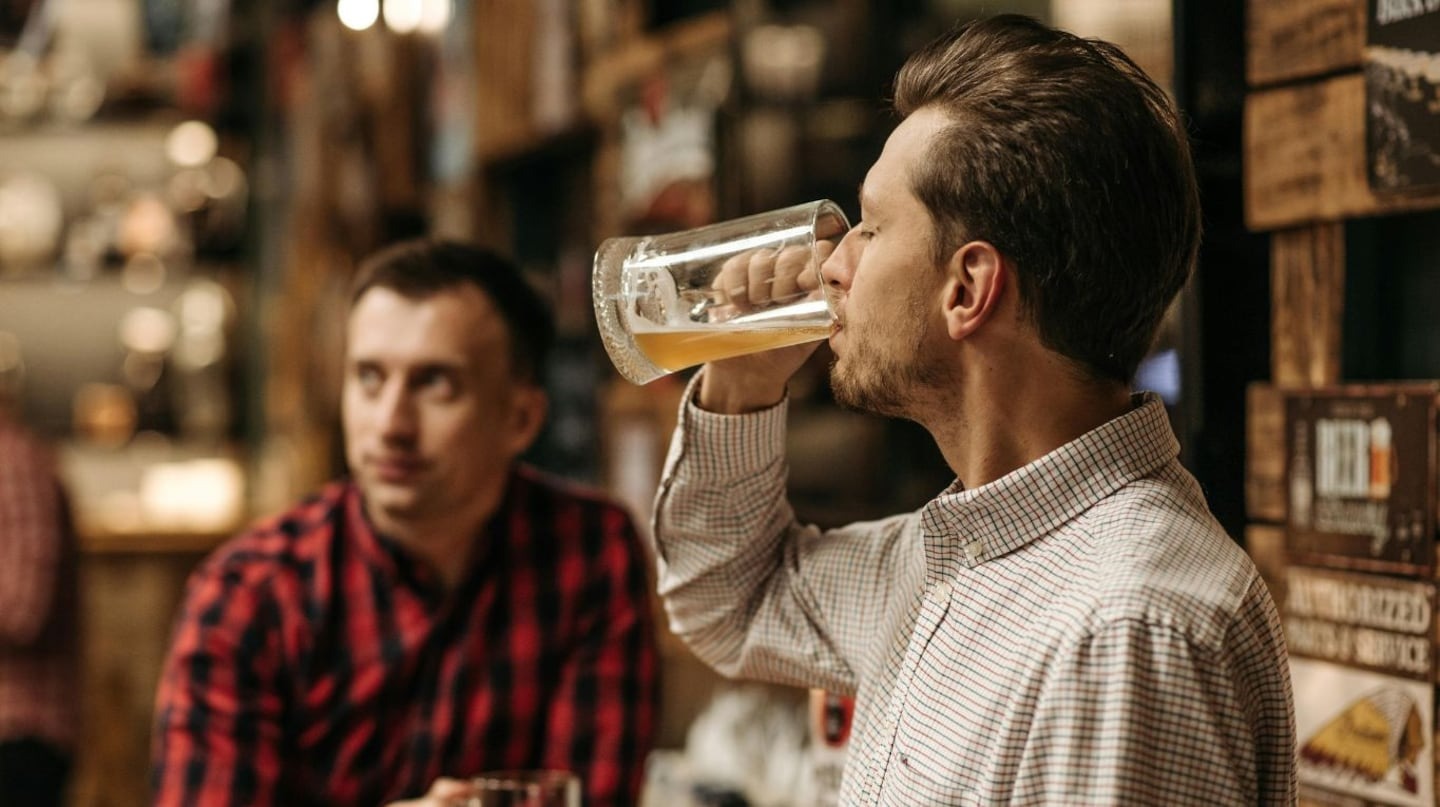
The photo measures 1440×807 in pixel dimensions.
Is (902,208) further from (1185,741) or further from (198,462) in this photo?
(198,462)

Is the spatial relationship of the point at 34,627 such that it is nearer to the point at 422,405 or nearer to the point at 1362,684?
the point at 422,405

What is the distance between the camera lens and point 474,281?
2260 mm

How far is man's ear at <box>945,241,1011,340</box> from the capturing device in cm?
120

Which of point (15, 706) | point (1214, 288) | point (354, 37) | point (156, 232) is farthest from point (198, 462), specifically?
point (1214, 288)

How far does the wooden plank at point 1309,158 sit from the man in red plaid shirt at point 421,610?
104 centimetres

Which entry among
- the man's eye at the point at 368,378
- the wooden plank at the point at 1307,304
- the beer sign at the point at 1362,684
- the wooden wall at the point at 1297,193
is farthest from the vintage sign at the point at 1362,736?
the man's eye at the point at 368,378

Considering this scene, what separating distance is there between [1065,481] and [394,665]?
119 cm

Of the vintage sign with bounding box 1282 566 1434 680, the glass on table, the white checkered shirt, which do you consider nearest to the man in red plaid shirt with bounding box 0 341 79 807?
the glass on table

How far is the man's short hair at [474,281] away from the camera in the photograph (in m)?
2.22

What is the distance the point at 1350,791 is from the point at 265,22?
Answer: 6.88m

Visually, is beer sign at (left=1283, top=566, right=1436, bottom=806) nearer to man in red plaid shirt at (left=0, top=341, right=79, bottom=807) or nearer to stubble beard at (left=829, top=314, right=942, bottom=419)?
stubble beard at (left=829, top=314, right=942, bottom=419)

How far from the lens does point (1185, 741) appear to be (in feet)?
3.33

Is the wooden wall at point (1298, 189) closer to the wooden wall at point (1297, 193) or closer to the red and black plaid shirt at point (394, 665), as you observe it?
the wooden wall at point (1297, 193)

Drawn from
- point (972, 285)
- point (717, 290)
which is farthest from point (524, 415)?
point (972, 285)
